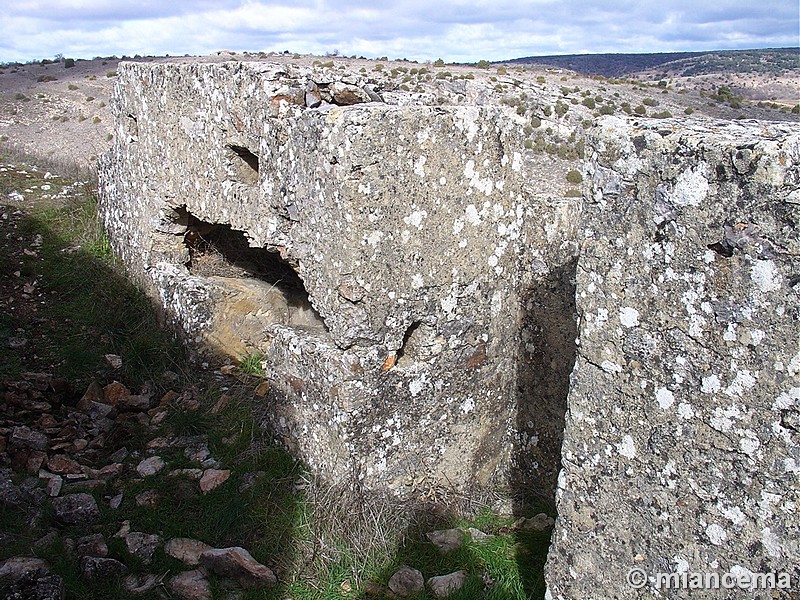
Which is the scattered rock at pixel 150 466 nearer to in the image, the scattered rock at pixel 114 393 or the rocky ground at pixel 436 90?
the scattered rock at pixel 114 393

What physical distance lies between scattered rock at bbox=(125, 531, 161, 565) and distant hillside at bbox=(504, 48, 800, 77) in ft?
181

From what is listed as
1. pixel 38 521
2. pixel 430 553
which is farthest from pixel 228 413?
pixel 430 553

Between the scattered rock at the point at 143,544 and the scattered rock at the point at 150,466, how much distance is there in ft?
1.98

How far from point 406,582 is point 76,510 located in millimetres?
1923

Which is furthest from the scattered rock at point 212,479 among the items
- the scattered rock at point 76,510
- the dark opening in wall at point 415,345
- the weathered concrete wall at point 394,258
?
the dark opening in wall at point 415,345

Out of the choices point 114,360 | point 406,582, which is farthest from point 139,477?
point 406,582

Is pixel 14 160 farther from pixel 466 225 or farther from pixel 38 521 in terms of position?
pixel 466 225

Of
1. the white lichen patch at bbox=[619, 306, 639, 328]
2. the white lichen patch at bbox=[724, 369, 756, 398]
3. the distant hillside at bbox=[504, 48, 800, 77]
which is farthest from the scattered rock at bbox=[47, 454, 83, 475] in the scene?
the distant hillside at bbox=[504, 48, 800, 77]

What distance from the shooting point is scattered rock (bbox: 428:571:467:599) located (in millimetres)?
3361

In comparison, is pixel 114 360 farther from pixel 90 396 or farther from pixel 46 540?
pixel 46 540

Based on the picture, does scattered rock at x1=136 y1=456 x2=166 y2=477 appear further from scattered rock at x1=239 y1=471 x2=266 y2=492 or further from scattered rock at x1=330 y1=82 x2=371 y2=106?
scattered rock at x1=330 y1=82 x2=371 y2=106

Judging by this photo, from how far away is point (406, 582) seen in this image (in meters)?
3.44

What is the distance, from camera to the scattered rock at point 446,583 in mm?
3361

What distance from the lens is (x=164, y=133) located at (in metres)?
5.50
